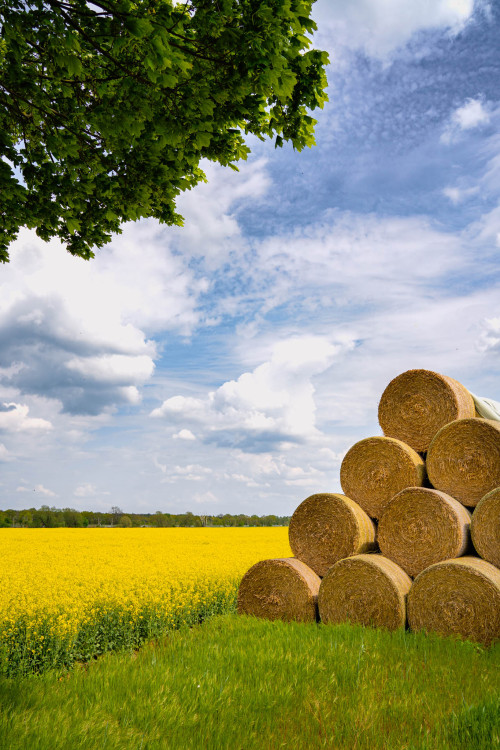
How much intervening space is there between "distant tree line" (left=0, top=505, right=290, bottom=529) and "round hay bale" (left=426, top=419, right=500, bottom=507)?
4122 centimetres

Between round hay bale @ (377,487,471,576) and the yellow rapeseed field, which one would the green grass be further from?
the yellow rapeseed field

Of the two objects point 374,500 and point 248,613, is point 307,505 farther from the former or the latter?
point 248,613

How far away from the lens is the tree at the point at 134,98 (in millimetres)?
4766

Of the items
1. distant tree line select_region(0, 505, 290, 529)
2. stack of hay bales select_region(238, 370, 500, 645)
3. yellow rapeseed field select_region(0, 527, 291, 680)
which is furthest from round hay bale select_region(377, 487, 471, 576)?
distant tree line select_region(0, 505, 290, 529)

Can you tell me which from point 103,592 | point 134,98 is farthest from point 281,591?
point 134,98

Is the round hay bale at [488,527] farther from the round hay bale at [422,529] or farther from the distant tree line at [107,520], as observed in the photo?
the distant tree line at [107,520]

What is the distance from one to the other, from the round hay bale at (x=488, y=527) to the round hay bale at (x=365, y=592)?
1068 mm

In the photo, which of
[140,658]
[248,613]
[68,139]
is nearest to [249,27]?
[68,139]

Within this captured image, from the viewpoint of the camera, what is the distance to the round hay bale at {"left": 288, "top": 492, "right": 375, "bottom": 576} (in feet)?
24.2

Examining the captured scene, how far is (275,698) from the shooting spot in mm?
4480

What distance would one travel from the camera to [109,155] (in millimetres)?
7582

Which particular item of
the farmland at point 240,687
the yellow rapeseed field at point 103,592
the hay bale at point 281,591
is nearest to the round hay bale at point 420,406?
the hay bale at point 281,591

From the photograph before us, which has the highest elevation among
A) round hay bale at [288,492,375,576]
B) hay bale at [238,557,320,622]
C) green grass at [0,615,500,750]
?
round hay bale at [288,492,375,576]

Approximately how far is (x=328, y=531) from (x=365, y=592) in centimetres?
107
